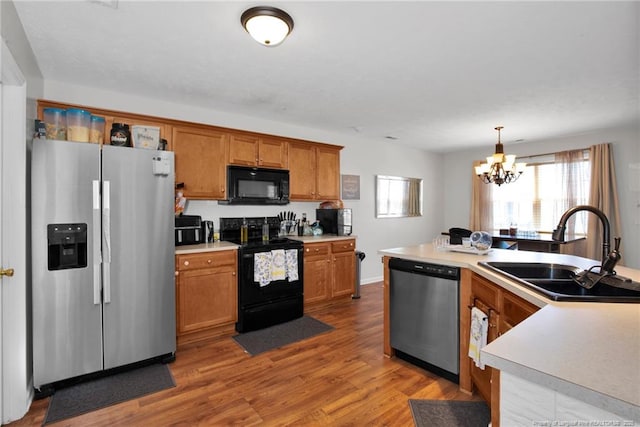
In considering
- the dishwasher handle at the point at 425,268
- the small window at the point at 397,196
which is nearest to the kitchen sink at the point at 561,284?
the dishwasher handle at the point at 425,268

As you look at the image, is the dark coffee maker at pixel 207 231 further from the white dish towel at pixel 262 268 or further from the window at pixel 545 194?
the window at pixel 545 194

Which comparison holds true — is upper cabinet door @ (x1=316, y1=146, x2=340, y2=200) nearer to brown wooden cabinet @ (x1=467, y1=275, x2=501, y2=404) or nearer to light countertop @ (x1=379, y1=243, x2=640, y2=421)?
brown wooden cabinet @ (x1=467, y1=275, x2=501, y2=404)

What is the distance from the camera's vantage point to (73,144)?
2227 mm

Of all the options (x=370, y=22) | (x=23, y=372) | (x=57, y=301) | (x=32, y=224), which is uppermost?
(x=370, y=22)

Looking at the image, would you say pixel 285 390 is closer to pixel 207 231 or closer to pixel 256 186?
pixel 207 231

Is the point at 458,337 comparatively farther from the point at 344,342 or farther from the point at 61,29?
the point at 61,29

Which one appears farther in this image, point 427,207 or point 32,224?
point 427,207

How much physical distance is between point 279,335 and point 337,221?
1.81 meters

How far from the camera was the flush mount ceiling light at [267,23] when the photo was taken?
183cm

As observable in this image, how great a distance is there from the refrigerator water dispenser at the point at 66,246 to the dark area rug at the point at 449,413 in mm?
2517

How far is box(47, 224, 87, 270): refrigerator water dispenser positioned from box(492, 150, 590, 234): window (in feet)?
20.6

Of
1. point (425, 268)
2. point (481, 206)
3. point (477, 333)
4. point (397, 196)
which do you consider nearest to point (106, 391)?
point (425, 268)

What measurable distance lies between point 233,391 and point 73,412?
3.22 feet

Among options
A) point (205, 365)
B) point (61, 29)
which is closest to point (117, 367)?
point (205, 365)
